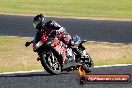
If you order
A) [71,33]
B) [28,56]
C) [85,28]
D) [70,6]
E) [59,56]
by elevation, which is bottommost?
[28,56]

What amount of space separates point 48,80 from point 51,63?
102 cm

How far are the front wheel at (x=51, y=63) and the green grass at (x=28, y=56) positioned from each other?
5.74 ft

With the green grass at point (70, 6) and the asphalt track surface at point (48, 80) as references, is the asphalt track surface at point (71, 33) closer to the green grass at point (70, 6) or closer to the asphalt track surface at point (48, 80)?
the asphalt track surface at point (48, 80)

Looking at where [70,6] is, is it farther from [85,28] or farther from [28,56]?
[28,56]

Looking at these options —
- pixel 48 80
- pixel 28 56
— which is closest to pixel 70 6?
pixel 28 56

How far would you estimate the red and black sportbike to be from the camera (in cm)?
1220

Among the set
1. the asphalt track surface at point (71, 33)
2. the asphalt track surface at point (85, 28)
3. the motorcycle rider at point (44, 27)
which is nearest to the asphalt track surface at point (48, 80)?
the asphalt track surface at point (71, 33)

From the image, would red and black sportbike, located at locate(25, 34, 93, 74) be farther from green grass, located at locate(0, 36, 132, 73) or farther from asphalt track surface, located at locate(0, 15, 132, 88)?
green grass, located at locate(0, 36, 132, 73)

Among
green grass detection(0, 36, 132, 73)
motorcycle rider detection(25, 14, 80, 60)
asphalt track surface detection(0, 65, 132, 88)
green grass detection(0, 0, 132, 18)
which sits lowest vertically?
asphalt track surface detection(0, 65, 132, 88)

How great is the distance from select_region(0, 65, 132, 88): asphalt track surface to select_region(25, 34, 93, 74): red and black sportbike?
0.66 ft

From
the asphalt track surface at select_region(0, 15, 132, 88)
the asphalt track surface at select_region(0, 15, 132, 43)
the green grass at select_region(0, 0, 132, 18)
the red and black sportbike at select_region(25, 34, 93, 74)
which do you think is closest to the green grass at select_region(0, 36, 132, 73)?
the red and black sportbike at select_region(25, 34, 93, 74)

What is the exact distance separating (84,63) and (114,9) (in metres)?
36.8

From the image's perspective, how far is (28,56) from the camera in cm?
1819

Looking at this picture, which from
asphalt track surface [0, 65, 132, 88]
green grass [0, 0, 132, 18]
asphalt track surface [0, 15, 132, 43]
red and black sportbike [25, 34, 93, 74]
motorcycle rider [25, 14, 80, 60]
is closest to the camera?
asphalt track surface [0, 65, 132, 88]
